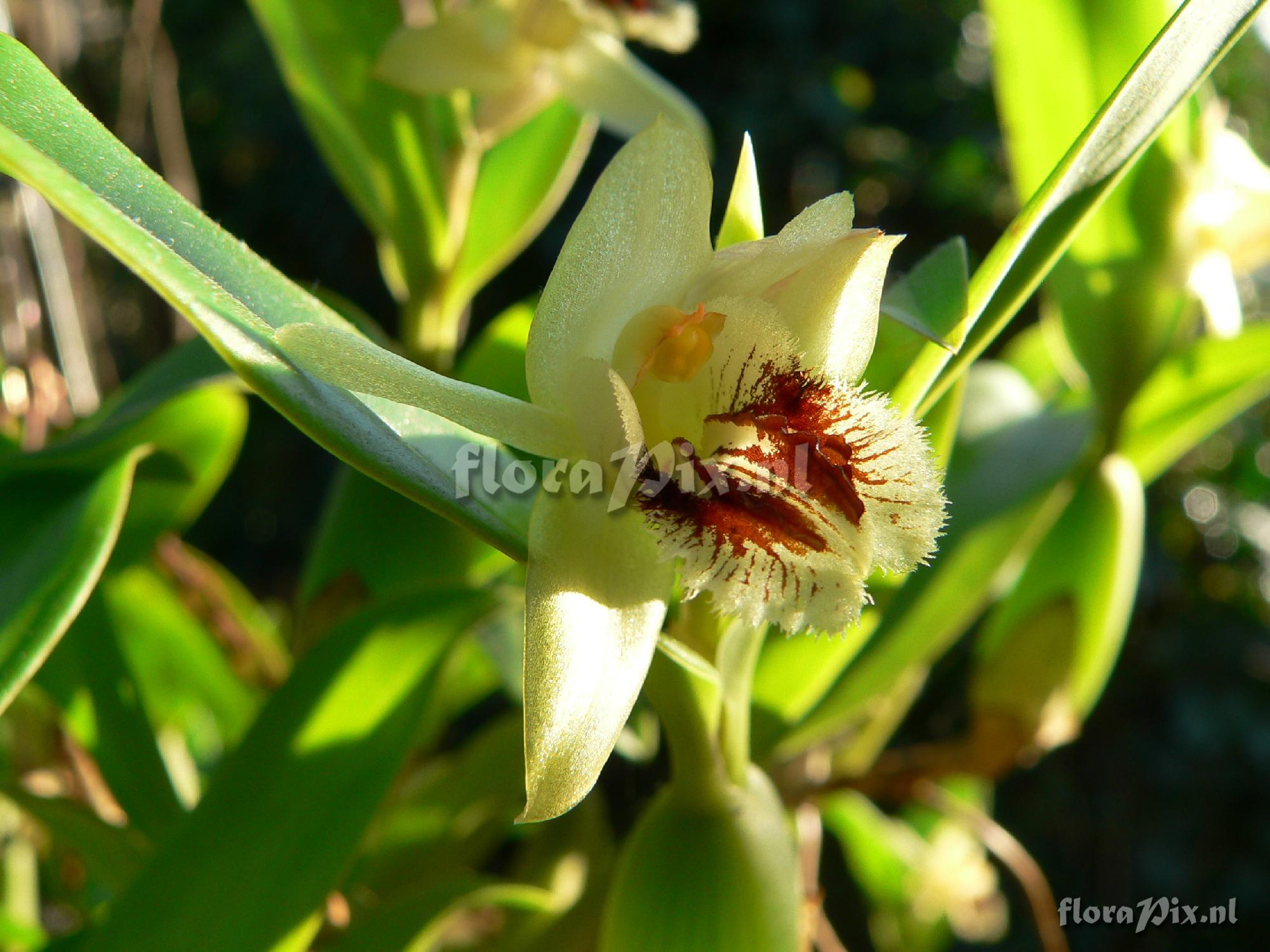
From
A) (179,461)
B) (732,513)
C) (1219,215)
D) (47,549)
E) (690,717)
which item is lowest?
(179,461)

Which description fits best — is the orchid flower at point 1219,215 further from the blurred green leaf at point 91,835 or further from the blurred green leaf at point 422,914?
the blurred green leaf at point 91,835

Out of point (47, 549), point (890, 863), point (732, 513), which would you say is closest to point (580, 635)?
point (732, 513)

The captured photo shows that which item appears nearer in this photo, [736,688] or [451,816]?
[736,688]

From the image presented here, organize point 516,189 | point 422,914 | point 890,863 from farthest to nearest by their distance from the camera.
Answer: point 890,863, point 516,189, point 422,914

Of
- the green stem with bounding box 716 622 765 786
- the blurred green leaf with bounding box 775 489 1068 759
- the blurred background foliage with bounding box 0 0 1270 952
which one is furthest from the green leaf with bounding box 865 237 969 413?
the blurred background foliage with bounding box 0 0 1270 952

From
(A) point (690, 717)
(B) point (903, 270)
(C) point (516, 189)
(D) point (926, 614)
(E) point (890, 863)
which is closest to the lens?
(A) point (690, 717)

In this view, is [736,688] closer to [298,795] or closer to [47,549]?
[298,795]
